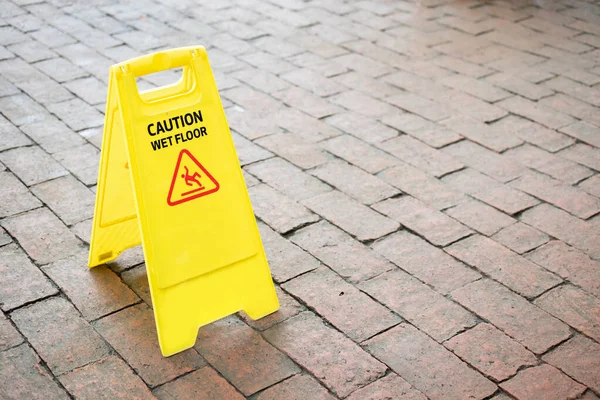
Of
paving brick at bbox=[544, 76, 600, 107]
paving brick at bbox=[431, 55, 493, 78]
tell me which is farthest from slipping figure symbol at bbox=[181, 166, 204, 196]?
paving brick at bbox=[544, 76, 600, 107]

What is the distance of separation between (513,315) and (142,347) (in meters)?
1.65

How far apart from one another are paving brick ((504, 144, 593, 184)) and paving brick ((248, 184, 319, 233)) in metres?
1.48

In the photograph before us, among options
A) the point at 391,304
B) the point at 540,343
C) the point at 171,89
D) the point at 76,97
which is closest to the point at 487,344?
the point at 540,343

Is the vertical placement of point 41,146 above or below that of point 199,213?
below

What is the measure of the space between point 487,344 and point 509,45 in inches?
151

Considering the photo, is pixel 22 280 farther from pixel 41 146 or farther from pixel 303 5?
pixel 303 5

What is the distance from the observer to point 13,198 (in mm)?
4129

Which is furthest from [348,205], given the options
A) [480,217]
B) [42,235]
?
[42,235]

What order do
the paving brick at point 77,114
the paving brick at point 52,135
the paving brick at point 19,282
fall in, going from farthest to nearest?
the paving brick at point 77,114, the paving brick at point 52,135, the paving brick at point 19,282

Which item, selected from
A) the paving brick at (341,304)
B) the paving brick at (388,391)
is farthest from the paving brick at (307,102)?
the paving brick at (388,391)

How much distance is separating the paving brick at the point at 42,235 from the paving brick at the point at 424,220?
1.67m

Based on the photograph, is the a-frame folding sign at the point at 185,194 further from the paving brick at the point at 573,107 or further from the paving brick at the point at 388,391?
the paving brick at the point at 573,107

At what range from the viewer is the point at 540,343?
125 inches

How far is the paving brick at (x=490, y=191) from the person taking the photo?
4.16 meters
